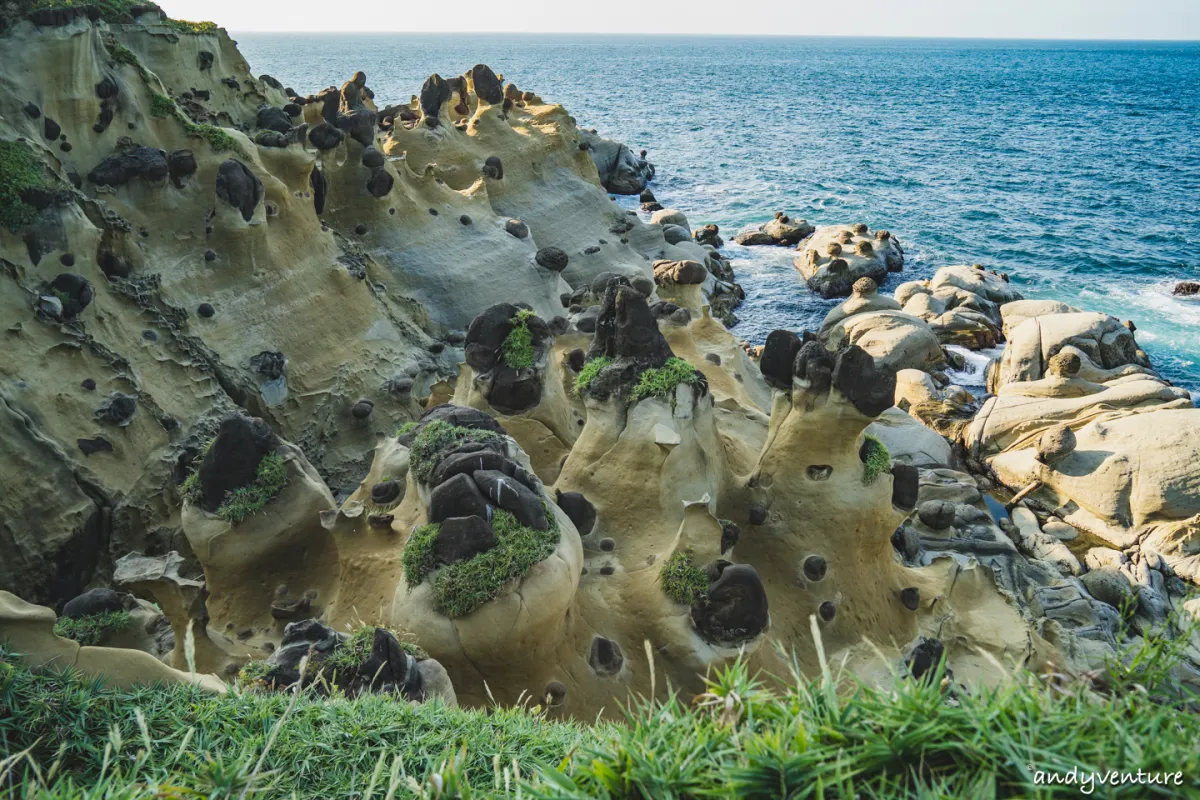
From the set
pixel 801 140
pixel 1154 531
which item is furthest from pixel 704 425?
pixel 801 140

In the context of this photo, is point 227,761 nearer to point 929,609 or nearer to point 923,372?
point 929,609

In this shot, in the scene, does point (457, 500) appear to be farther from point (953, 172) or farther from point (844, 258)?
point (953, 172)

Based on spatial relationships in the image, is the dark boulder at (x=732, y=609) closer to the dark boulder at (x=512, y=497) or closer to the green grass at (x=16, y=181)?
the dark boulder at (x=512, y=497)

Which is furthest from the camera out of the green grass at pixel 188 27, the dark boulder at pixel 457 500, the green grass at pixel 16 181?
the green grass at pixel 188 27

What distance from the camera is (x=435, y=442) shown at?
10.4m

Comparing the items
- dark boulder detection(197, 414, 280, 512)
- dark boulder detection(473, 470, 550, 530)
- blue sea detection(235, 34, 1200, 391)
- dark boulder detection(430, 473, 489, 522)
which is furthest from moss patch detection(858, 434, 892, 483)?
blue sea detection(235, 34, 1200, 391)

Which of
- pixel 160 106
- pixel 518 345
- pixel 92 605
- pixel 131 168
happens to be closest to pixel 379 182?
→ pixel 160 106

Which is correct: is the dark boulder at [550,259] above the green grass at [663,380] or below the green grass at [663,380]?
below

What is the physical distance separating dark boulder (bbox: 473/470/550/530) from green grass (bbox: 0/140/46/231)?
9382 mm

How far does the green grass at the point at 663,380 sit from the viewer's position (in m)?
11.5

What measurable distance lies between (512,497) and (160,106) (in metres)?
12.3

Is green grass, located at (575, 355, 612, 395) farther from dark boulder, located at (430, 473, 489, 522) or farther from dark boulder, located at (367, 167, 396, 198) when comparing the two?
dark boulder, located at (367, 167, 396, 198)

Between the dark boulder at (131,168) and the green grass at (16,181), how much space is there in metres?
1.37

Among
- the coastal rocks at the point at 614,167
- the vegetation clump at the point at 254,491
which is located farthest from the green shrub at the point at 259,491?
the coastal rocks at the point at 614,167
